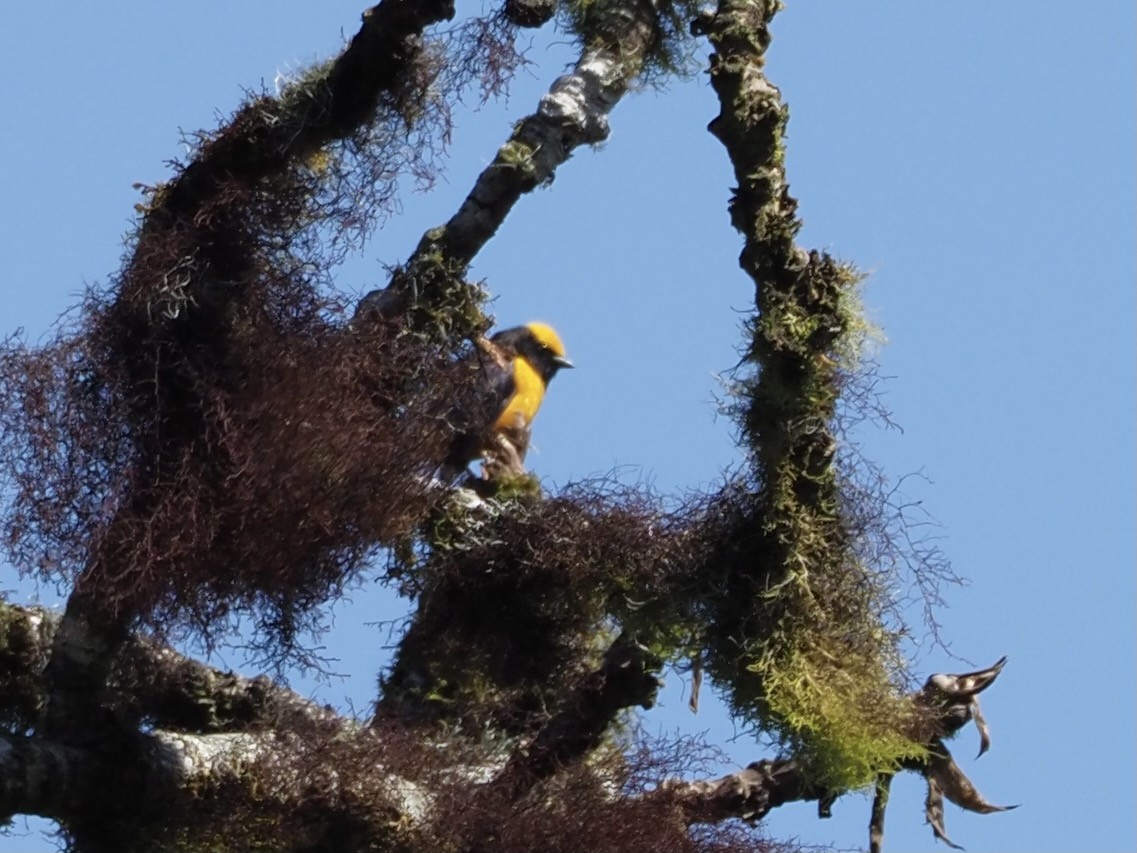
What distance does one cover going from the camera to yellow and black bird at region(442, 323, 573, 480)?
184 inches

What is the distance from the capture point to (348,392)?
4.07 m

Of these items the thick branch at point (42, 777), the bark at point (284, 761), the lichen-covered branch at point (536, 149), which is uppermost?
the lichen-covered branch at point (536, 149)

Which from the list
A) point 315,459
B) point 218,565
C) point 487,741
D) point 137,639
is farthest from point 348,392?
point 487,741

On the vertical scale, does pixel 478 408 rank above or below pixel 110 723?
above

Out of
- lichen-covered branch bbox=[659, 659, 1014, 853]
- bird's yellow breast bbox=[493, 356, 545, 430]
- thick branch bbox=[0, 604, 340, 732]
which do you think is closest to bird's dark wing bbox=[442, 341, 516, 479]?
bird's yellow breast bbox=[493, 356, 545, 430]

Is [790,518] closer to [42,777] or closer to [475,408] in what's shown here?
[475,408]

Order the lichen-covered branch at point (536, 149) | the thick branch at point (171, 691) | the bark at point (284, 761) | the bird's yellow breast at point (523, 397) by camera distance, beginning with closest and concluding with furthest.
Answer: the bark at point (284, 761) → the thick branch at point (171, 691) → the lichen-covered branch at point (536, 149) → the bird's yellow breast at point (523, 397)

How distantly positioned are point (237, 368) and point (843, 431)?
1.40 m

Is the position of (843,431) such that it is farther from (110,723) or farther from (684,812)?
(110,723)

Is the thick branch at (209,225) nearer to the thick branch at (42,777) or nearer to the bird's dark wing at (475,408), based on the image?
the thick branch at (42,777)

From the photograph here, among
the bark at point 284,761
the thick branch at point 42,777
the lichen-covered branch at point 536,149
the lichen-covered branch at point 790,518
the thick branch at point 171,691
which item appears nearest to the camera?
the thick branch at point 42,777

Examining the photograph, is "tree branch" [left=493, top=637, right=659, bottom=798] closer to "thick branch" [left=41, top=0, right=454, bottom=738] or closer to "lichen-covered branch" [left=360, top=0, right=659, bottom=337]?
"lichen-covered branch" [left=360, top=0, right=659, bottom=337]

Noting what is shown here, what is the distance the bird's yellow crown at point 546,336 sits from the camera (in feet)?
20.9

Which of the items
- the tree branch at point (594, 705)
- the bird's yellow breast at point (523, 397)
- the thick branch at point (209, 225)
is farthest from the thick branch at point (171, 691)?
the bird's yellow breast at point (523, 397)
